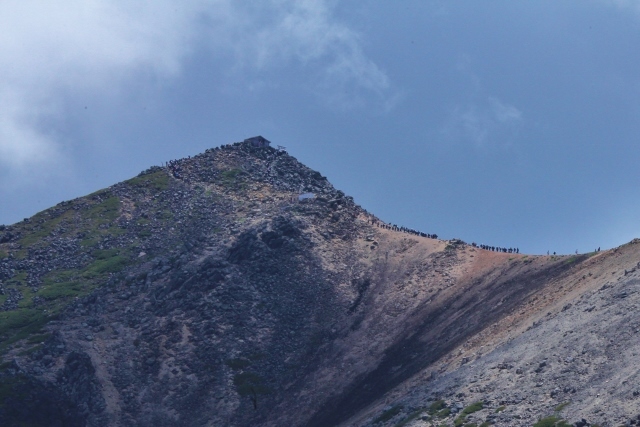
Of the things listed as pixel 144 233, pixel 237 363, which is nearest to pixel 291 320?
pixel 237 363

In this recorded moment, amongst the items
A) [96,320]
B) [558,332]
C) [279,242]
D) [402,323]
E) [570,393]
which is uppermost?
[279,242]

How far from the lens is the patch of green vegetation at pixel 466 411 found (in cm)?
8062

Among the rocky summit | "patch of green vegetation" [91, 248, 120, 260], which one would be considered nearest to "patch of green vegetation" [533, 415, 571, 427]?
the rocky summit

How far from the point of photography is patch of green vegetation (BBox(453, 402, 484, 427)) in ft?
265

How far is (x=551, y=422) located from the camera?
72312 mm

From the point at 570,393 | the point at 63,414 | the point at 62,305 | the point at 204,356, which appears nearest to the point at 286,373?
the point at 204,356

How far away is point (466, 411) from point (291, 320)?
170 ft

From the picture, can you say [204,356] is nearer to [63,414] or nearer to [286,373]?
[286,373]

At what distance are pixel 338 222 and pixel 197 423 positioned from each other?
52.8 metres

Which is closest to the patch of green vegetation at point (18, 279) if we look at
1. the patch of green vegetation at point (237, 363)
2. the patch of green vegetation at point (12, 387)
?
the patch of green vegetation at point (12, 387)

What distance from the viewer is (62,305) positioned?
137750 mm

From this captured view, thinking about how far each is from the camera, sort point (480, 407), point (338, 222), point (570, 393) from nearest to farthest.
Result: point (570, 393) < point (480, 407) < point (338, 222)

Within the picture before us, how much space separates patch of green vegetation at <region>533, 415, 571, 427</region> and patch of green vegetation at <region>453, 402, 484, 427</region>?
29.6 ft

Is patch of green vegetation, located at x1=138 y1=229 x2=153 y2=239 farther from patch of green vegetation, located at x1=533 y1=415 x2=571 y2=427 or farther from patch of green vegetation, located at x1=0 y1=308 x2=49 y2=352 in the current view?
patch of green vegetation, located at x1=533 y1=415 x2=571 y2=427
